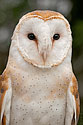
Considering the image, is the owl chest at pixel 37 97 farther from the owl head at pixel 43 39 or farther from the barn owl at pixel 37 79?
the owl head at pixel 43 39

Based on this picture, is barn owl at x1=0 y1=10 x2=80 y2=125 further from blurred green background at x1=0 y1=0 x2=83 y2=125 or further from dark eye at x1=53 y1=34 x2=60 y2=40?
blurred green background at x1=0 y1=0 x2=83 y2=125

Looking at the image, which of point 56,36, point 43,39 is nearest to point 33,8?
point 56,36

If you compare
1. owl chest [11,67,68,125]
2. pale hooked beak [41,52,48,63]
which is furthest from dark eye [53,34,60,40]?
owl chest [11,67,68,125]

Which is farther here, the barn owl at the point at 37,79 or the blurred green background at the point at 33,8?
the blurred green background at the point at 33,8

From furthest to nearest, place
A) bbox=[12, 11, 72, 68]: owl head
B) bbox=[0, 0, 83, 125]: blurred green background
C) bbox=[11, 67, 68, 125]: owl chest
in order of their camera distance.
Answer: bbox=[0, 0, 83, 125]: blurred green background, bbox=[11, 67, 68, 125]: owl chest, bbox=[12, 11, 72, 68]: owl head

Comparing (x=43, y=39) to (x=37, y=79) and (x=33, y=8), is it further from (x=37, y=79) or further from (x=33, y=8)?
(x=33, y=8)

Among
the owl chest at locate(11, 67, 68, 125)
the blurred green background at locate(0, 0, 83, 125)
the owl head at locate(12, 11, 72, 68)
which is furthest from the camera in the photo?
the blurred green background at locate(0, 0, 83, 125)

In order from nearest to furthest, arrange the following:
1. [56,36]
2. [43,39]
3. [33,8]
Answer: [43,39] < [56,36] < [33,8]

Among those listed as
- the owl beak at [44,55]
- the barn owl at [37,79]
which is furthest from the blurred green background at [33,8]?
the owl beak at [44,55]
